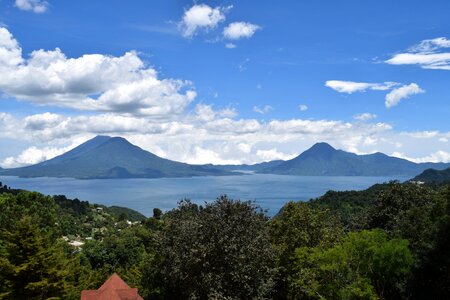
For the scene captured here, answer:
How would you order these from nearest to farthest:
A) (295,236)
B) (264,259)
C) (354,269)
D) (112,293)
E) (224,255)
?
(224,255) < (264,259) < (354,269) < (295,236) < (112,293)

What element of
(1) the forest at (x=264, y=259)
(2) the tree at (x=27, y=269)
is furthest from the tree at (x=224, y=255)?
(2) the tree at (x=27, y=269)

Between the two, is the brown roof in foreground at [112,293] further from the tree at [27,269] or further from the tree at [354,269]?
the tree at [354,269]

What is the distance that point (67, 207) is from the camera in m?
124

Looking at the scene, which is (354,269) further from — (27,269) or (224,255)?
(27,269)

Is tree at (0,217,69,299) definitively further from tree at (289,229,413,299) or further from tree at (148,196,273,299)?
tree at (289,229,413,299)

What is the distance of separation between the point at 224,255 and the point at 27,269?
A: 33.9ft

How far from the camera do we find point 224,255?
726 inches

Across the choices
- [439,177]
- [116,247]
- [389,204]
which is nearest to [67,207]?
[116,247]

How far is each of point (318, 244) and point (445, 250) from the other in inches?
243

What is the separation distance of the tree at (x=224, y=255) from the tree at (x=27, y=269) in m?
6.70

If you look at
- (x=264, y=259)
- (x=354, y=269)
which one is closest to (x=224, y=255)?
(x=264, y=259)

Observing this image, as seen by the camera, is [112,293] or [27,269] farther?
[112,293]

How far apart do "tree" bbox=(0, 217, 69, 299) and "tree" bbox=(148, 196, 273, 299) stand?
6.70 m

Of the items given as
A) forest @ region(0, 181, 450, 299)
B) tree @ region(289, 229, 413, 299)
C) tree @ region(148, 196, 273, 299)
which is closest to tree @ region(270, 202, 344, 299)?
forest @ region(0, 181, 450, 299)
